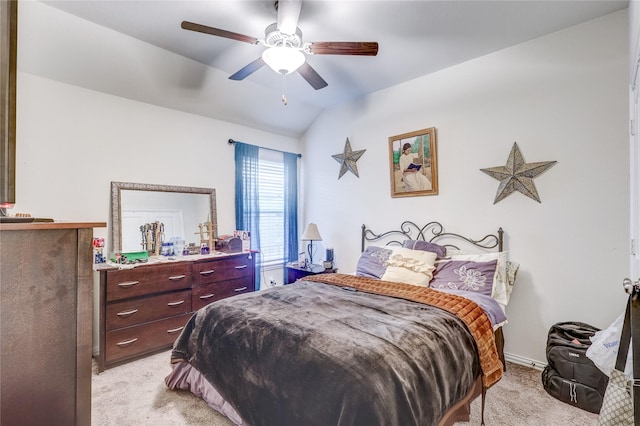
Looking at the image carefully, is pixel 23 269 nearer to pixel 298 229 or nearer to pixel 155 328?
pixel 155 328

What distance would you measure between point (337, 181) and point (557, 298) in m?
2.69

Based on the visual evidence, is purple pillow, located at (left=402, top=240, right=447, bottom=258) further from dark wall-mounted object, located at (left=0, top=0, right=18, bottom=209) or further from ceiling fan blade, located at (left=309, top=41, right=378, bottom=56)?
dark wall-mounted object, located at (left=0, top=0, right=18, bottom=209)

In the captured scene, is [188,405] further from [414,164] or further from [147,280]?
[414,164]

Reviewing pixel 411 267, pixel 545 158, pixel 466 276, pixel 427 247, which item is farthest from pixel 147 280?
pixel 545 158

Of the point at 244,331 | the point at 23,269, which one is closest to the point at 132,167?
the point at 244,331

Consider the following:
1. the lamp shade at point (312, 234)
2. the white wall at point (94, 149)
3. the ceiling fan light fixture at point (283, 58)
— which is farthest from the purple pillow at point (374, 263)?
the ceiling fan light fixture at point (283, 58)

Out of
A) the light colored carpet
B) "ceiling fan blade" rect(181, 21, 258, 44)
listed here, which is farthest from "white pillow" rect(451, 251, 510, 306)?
"ceiling fan blade" rect(181, 21, 258, 44)

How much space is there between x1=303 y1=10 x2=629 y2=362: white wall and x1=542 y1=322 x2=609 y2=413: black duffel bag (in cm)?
29

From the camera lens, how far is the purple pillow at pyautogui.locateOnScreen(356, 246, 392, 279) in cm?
305

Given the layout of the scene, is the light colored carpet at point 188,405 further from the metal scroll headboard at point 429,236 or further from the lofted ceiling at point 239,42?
the lofted ceiling at point 239,42

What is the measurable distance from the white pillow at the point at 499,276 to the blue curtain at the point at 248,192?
2645 mm

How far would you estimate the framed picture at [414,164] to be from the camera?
10.8ft

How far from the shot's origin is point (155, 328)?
2.85m

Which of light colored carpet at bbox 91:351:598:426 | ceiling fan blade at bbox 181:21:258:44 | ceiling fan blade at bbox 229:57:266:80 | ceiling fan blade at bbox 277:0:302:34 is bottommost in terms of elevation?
light colored carpet at bbox 91:351:598:426
